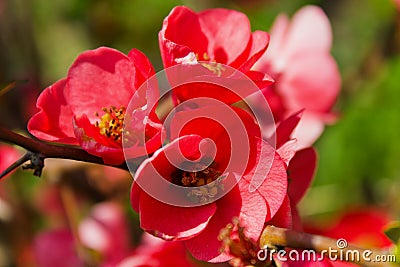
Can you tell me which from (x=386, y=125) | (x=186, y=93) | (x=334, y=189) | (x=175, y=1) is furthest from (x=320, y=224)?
(x=186, y=93)

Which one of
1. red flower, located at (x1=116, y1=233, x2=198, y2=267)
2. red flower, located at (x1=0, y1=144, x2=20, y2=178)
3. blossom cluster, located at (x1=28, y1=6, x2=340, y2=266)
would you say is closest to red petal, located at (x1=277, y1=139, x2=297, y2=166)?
blossom cluster, located at (x1=28, y1=6, x2=340, y2=266)

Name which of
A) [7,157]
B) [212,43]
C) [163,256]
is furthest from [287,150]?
[7,157]

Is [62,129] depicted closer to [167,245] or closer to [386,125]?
[167,245]

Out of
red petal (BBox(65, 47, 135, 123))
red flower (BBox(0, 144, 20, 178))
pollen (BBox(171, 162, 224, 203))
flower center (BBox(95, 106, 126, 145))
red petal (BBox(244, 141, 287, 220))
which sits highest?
red petal (BBox(65, 47, 135, 123))

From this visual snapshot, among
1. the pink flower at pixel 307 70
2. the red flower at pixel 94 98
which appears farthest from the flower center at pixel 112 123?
the pink flower at pixel 307 70

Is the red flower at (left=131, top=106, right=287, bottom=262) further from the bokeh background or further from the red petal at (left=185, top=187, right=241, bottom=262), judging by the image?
the bokeh background

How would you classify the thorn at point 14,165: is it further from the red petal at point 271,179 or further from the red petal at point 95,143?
the red petal at point 271,179

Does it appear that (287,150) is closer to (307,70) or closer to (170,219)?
(170,219)
